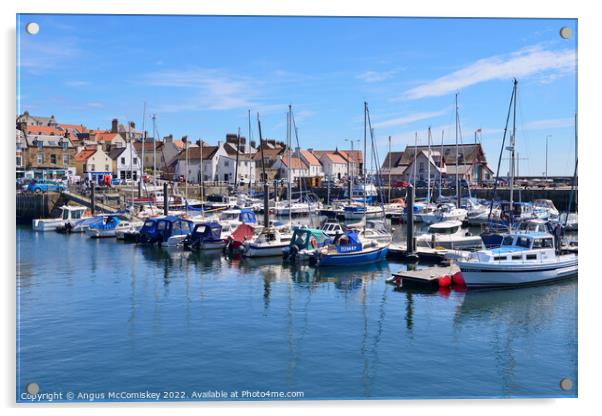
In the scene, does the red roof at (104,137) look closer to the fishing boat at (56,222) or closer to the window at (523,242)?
the fishing boat at (56,222)

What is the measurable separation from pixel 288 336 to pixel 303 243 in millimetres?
14641

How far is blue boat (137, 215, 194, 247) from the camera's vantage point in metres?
36.8

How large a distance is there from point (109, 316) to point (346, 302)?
23.7ft

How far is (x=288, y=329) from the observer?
52.7ft

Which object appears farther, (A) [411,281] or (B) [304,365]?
(A) [411,281]

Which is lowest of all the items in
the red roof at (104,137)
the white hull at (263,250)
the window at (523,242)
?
the white hull at (263,250)

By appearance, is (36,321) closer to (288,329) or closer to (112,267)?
(288,329)

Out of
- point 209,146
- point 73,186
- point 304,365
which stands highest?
point 209,146

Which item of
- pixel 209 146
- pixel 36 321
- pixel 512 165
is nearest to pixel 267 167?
pixel 209 146

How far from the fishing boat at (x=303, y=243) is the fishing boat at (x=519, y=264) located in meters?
8.99

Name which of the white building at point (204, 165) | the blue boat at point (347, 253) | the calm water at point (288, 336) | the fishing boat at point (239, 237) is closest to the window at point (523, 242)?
the calm water at point (288, 336)

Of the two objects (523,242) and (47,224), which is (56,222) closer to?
(47,224)

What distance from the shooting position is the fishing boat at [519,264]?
21.8 m

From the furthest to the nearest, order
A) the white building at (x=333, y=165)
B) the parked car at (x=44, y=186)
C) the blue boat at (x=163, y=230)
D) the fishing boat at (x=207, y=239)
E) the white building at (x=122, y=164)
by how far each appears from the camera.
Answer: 1. the white building at (x=333, y=165)
2. the white building at (x=122, y=164)
3. the parked car at (x=44, y=186)
4. the blue boat at (x=163, y=230)
5. the fishing boat at (x=207, y=239)
